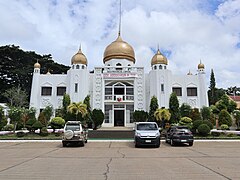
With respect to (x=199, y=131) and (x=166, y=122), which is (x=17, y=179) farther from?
(x=166, y=122)

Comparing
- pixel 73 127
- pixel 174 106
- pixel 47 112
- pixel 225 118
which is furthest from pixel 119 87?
pixel 73 127

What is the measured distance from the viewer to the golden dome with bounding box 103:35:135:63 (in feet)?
119

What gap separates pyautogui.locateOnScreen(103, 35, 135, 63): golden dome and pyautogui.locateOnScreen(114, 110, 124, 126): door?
842cm

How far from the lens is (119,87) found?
33312 mm

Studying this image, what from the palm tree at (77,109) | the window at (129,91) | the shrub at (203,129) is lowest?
the shrub at (203,129)

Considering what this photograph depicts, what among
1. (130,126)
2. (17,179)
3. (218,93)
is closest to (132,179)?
(17,179)

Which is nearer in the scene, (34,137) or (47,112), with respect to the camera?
(34,137)

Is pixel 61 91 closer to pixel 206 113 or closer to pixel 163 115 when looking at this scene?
pixel 163 115

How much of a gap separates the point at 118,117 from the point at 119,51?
9955 mm

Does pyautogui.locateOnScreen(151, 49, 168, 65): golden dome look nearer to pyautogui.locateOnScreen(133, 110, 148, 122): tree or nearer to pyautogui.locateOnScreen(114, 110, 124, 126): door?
pyautogui.locateOnScreen(133, 110, 148, 122): tree

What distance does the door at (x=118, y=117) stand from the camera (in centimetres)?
3257

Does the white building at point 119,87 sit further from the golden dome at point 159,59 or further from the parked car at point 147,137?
the parked car at point 147,137

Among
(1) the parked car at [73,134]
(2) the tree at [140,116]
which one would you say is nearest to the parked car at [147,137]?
(1) the parked car at [73,134]

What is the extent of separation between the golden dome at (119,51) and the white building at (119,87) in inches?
58.6
